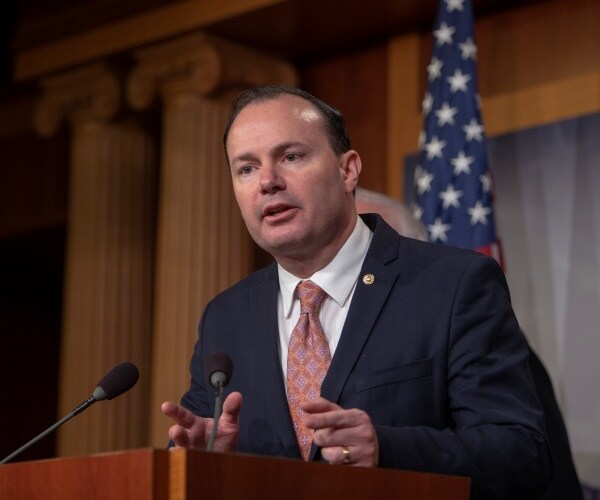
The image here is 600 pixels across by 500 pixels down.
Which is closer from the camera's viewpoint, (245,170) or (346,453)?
(346,453)

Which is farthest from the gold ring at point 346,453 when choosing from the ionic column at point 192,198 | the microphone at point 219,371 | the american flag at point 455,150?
the ionic column at point 192,198

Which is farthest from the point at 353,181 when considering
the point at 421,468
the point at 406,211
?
the point at 406,211

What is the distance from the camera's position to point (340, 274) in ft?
9.51

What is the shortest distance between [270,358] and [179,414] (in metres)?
0.42

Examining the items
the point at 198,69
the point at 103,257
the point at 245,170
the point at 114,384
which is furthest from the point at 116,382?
the point at 103,257

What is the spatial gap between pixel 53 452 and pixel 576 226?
4.65m

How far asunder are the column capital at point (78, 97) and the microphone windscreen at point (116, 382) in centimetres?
447

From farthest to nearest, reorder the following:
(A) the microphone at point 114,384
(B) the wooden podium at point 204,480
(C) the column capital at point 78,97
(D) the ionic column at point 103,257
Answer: (C) the column capital at point 78,97
(D) the ionic column at point 103,257
(A) the microphone at point 114,384
(B) the wooden podium at point 204,480

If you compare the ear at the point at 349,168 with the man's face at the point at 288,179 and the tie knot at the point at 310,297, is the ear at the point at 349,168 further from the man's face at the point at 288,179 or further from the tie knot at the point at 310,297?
the tie knot at the point at 310,297

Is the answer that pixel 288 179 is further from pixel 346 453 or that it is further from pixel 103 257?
pixel 103 257

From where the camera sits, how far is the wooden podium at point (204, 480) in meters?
1.98

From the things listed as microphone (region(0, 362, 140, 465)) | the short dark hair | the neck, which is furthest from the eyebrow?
microphone (region(0, 362, 140, 465))

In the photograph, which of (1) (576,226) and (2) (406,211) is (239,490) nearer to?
(2) (406,211)

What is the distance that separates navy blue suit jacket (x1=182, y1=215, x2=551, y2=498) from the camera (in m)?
2.47
